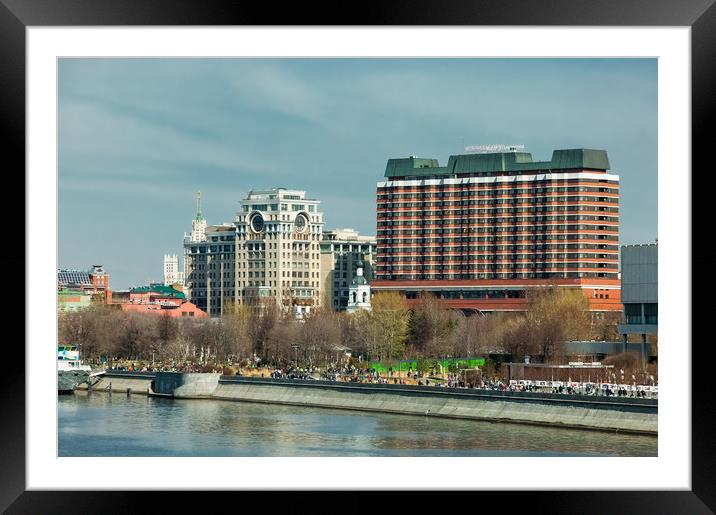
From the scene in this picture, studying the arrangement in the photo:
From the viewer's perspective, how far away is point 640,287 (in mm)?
19797

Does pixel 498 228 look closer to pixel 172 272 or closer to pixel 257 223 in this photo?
pixel 257 223

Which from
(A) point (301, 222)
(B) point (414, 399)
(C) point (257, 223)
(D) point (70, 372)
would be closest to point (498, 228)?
(A) point (301, 222)

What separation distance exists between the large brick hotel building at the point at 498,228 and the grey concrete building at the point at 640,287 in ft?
43.6

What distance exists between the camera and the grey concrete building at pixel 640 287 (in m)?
19.6

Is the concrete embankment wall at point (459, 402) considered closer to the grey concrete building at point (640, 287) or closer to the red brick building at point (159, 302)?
the grey concrete building at point (640, 287)

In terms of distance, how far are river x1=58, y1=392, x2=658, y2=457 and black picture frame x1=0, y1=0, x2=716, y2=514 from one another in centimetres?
855

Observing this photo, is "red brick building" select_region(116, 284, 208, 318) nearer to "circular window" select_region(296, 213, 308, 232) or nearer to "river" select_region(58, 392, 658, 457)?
"circular window" select_region(296, 213, 308, 232)

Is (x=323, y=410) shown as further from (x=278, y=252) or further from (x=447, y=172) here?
(x=278, y=252)

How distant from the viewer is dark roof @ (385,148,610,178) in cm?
3428

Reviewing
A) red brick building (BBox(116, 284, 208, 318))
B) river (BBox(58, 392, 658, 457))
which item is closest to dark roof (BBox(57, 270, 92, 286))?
red brick building (BBox(116, 284, 208, 318))

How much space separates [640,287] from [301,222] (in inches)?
959
